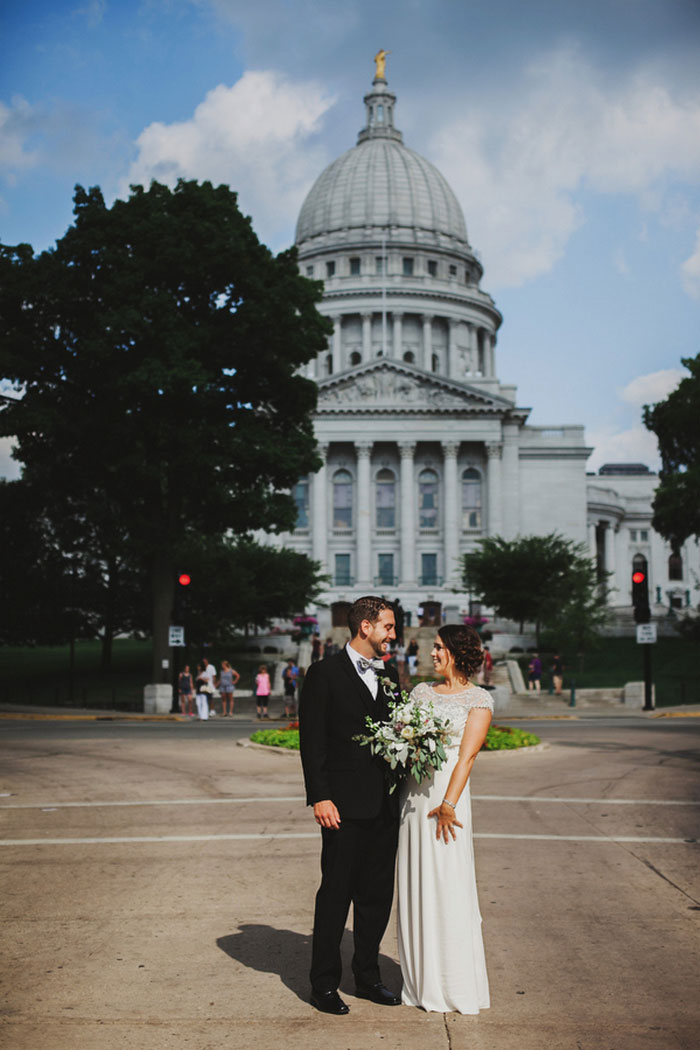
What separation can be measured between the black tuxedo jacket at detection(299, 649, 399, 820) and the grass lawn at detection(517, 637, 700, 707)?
34.6 meters

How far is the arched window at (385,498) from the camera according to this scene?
91000mm

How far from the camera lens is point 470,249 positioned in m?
118

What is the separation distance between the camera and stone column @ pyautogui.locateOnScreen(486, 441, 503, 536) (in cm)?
8881

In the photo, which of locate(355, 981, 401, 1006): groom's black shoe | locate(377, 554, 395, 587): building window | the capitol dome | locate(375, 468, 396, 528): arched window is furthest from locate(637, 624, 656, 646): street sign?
the capitol dome

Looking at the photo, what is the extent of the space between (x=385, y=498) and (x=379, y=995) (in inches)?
3344

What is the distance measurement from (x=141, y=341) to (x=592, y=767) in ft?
72.5

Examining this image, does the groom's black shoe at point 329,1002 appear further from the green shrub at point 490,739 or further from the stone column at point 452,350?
the stone column at point 452,350

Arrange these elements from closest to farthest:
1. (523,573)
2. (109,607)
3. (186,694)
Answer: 1. (186,694)
2. (109,607)
3. (523,573)

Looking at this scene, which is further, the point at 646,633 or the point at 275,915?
the point at 646,633

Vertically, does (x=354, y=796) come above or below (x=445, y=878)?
above

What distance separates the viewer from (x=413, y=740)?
6.52 m

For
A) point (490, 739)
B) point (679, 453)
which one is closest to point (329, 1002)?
point (490, 739)

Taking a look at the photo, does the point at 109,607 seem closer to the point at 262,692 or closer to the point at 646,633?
the point at 262,692

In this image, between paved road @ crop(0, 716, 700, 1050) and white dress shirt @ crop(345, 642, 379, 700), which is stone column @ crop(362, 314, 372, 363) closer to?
Answer: paved road @ crop(0, 716, 700, 1050)
